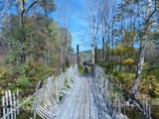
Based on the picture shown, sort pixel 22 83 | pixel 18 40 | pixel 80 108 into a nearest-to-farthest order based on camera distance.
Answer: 1. pixel 80 108
2. pixel 22 83
3. pixel 18 40

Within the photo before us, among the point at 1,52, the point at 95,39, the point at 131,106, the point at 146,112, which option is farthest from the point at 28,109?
the point at 95,39

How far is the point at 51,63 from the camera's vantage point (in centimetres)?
2856

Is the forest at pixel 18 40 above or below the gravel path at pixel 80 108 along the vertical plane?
above

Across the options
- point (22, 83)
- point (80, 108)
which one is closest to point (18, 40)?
point (22, 83)

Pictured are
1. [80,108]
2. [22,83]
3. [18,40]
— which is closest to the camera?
[80,108]

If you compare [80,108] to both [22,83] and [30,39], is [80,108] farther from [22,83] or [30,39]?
[30,39]

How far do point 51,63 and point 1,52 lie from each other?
1720cm

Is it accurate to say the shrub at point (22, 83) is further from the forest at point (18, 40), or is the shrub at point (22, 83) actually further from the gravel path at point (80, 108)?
the gravel path at point (80, 108)

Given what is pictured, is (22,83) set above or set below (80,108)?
above

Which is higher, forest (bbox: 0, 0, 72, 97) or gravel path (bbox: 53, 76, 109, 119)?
forest (bbox: 0, 0, 72, 97)

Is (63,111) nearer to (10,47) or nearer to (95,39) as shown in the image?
(10,47)

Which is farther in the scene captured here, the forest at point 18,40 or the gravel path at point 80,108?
the forest at point 18,40

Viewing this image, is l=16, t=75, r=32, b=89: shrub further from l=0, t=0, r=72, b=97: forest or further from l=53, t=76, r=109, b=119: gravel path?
l=53, t=76, r=109, b=119: gravel path

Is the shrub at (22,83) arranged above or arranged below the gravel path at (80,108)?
above
